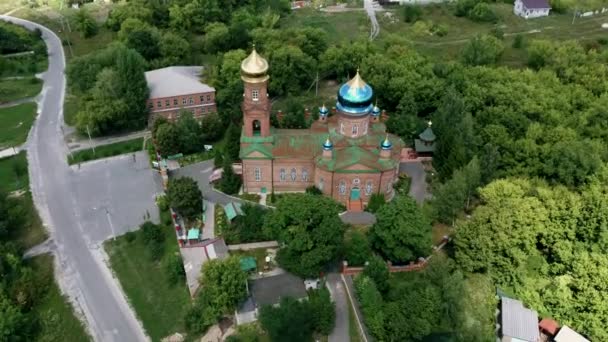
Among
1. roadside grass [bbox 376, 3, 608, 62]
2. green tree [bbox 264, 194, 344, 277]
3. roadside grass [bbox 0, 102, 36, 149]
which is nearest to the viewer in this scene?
green tree [bbox 264, 194, 344, 277]

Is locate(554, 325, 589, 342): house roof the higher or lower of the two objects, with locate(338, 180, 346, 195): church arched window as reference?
lower

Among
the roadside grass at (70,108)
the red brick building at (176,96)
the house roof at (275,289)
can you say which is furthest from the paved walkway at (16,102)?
the house roof at (275,289)

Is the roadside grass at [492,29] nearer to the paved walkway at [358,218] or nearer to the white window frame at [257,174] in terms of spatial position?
the paved walkway at [358,218]

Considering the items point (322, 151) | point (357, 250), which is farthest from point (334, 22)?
point (357, 250)

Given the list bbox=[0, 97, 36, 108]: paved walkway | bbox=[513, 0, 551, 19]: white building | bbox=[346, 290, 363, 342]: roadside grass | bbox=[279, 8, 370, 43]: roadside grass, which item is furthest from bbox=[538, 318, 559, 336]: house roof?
bbox=[513, 0, 551, 19]: white building

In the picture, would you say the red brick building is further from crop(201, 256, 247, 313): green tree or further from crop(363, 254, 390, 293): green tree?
crop(363, 254, 390, 293): green tree

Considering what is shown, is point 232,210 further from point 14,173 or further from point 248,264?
point 14,173

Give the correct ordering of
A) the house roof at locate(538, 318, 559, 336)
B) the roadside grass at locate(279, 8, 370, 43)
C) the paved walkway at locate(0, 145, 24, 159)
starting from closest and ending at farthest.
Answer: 1. the house roof at locate(538, 318, 559, 336)
2. the paved walkway at locate(0, 145, 24, 159)
3. the roadside grass at locate(279, 8, 370, 43)

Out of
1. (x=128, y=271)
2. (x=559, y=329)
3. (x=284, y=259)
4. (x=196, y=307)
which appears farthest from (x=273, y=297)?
(x=559, y=329)
